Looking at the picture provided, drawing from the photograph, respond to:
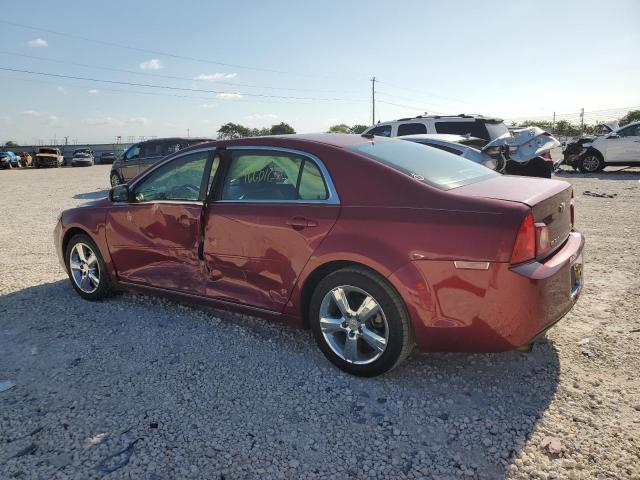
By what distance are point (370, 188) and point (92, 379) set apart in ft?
7.27

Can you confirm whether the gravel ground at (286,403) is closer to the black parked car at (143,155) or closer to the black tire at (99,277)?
the black tire at (99,277)

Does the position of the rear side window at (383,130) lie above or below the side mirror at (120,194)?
above

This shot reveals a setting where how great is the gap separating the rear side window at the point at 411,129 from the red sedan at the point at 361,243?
8.12 metres

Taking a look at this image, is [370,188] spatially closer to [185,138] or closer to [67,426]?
[67,426]

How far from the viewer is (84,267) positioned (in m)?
4.82

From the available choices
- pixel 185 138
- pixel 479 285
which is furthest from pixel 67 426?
pixel 185 138

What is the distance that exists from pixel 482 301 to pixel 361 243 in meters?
0.77

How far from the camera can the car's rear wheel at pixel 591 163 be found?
16.8 m

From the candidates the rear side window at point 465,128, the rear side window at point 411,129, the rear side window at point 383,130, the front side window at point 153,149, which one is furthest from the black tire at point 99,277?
the front side window at point 153,149

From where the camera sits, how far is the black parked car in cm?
1440

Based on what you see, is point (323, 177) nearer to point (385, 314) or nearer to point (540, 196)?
point (385, 314)

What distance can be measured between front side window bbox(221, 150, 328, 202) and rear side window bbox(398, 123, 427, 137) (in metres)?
8.45

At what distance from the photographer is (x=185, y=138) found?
14312 mm

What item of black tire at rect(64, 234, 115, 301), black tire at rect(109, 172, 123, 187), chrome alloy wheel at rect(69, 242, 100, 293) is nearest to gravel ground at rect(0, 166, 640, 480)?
black tire at rect(64, 234, 115, 301)
